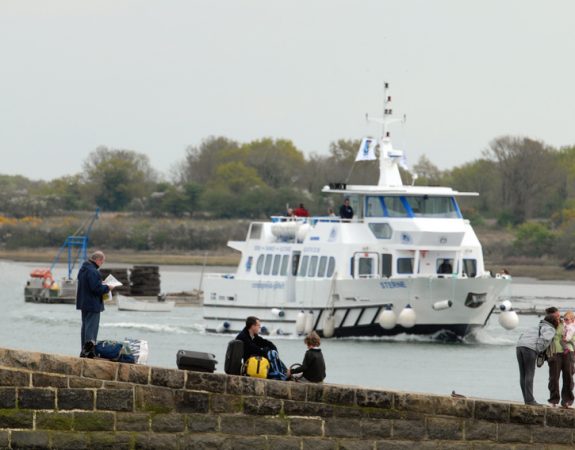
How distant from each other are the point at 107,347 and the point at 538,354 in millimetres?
5228

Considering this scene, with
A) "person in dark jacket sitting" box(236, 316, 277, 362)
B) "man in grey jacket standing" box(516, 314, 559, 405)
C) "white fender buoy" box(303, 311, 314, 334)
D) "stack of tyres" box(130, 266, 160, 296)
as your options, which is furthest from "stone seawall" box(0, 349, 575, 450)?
"stack of tyres" box(130, 266, 160, 296)

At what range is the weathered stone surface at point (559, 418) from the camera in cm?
2006

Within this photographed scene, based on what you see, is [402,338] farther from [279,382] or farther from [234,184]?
[234,184]

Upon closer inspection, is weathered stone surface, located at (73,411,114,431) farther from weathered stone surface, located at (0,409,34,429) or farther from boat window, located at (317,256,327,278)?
boat window, located at (317,256,327,278)

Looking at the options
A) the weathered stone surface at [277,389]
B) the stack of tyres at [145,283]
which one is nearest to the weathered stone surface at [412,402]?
the weathered stone surface at [277,389]

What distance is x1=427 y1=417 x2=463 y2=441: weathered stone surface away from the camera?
19.7 meters

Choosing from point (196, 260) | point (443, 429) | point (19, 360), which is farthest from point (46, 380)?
point (196, 260)

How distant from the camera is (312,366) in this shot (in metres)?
19.6

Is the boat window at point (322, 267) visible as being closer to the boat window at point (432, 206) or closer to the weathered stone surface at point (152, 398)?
the boat window at point (432, 206)

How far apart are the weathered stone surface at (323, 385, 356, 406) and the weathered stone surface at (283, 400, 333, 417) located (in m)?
0.09

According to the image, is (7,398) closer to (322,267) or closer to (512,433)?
(512,433)

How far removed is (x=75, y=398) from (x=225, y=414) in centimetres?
163

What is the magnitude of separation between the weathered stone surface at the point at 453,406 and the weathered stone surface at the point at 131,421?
320 cm

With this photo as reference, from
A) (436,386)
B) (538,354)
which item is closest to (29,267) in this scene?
(436,386)
